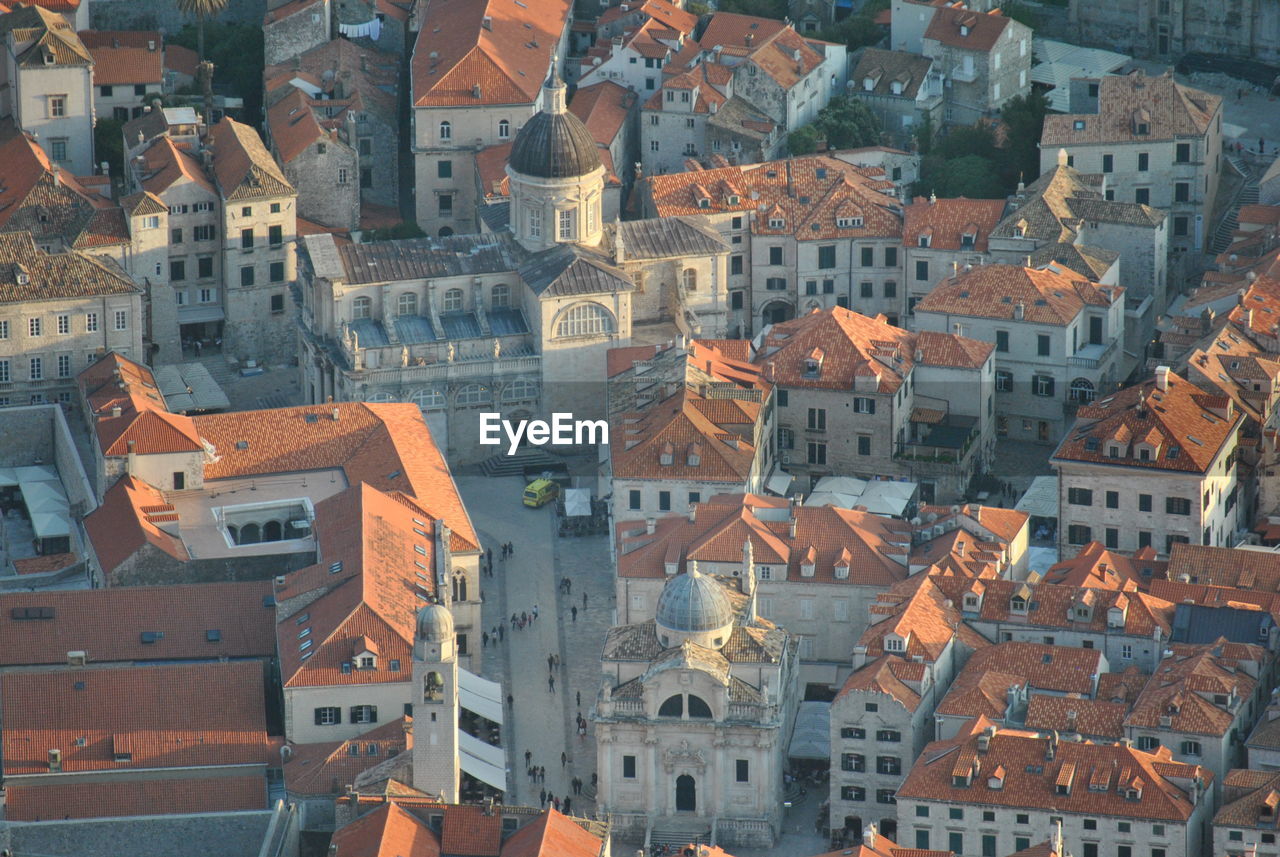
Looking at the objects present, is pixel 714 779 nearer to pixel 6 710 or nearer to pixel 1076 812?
pixel 1076 812

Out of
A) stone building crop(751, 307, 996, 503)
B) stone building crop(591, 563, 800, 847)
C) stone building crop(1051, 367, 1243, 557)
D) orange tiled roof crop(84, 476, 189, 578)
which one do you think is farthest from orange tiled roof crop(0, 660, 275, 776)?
stone building crop(1051, 367, 1243, 557)

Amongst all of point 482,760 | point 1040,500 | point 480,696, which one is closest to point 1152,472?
point 1040,500

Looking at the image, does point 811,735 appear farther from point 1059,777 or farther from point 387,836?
point 387,836

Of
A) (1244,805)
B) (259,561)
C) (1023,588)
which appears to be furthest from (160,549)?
(1244,805)

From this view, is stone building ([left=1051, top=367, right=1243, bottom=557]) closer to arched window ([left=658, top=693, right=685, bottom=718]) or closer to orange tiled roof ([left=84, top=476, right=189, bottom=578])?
arched window ([left=658, top=693, right=685, bottom=718])

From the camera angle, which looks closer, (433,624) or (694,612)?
(433,624)
